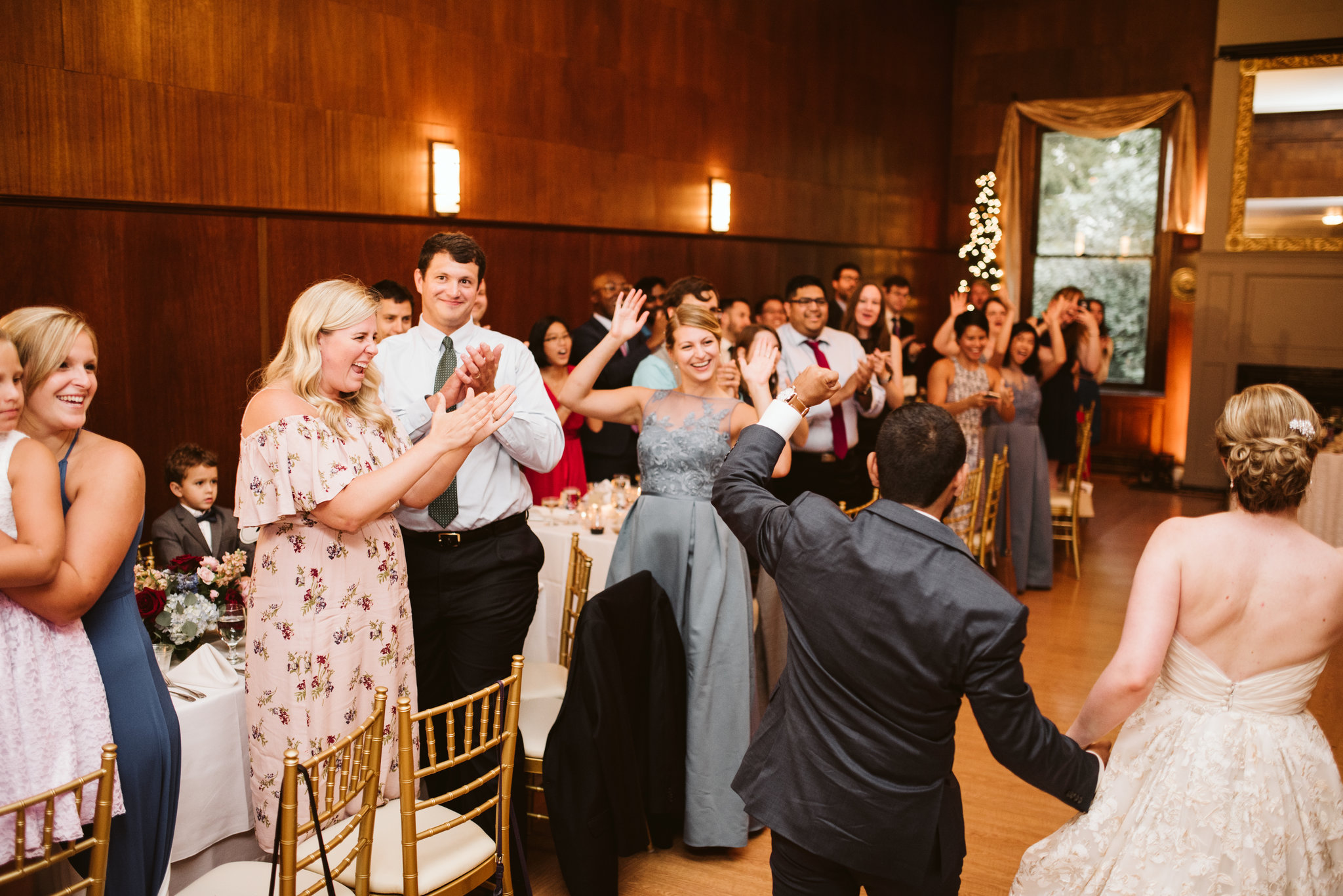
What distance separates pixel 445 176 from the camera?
5867 millimetres

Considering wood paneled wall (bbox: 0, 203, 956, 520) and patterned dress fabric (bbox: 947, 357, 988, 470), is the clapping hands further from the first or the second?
patterned dress fabric (bbox: 947, 357, 988, 470)

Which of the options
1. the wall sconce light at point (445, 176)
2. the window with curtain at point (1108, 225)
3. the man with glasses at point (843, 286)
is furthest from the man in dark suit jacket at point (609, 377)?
the window with curtain at point (1108, 225)

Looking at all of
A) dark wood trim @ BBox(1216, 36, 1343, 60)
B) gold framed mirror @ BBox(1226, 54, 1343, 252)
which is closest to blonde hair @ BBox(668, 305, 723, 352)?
gold framed mirror @ BBox(1226, 54, 1343, 252)

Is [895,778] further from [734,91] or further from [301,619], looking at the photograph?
[734,91]

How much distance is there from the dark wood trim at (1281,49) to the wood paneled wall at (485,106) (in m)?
3.23

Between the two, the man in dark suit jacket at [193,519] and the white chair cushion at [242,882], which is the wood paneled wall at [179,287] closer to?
the man in dark suit jacket at [193,519]

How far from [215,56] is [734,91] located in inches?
197

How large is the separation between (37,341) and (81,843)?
943 millimetres

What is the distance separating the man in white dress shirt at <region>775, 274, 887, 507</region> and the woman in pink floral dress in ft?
9.75

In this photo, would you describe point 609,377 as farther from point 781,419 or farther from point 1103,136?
point 1103,136

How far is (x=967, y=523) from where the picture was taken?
5648 mm

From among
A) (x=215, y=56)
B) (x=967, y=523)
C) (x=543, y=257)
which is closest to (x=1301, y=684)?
(x=967, y=523)

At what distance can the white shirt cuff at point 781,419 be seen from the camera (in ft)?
7.06

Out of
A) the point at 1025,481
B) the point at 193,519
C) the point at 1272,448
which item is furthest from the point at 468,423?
the point at 1025,481
